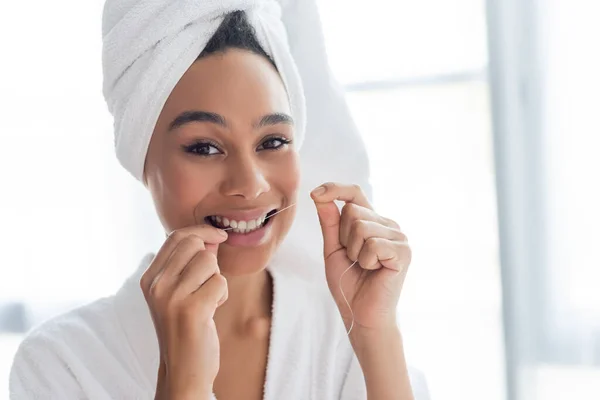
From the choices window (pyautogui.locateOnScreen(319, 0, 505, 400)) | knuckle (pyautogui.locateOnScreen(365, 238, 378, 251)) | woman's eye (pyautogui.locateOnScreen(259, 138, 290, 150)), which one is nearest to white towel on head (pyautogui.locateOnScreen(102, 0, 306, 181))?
woman's eye (pyautogui.locateOnScreen(259, 138, 290, 150))

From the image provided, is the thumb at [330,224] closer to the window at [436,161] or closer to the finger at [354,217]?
the finger at [354,217]

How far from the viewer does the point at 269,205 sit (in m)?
1.13

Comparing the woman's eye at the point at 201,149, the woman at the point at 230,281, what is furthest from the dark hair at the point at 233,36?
the woman's eye at the point at 201,149

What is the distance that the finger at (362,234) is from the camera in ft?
3.48

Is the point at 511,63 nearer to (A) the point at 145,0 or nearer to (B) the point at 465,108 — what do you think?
(B) the point at 465,108

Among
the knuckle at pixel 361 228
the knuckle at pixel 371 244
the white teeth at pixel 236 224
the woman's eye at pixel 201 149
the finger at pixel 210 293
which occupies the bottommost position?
the finger at pixel 210 293

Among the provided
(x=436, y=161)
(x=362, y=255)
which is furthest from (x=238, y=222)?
(x=436, y=161)

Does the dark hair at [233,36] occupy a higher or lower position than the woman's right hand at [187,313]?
higher

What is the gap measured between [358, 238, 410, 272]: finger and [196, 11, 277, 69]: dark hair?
1.22 feet

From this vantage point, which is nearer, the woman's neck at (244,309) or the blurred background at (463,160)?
the woman's neck at (244,309)

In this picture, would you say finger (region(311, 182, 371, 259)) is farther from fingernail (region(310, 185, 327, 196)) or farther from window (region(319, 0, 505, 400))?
window (region(319, 0, 505, 400))

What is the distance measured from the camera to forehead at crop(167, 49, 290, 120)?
42.3 inches

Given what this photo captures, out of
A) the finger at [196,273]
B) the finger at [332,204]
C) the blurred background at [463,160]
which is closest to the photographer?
the finger at [196,273]

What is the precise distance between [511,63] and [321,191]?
32.3 inches
